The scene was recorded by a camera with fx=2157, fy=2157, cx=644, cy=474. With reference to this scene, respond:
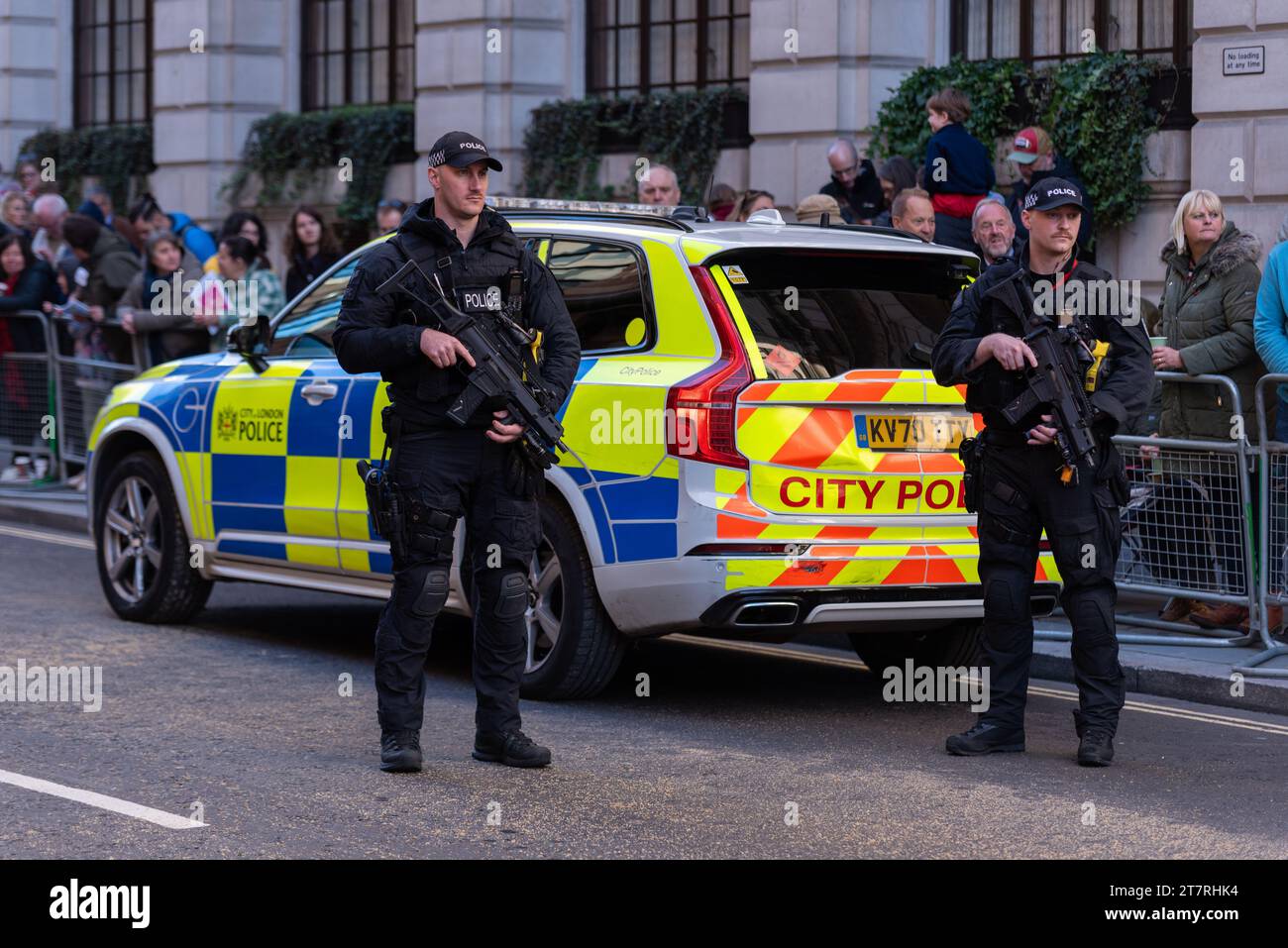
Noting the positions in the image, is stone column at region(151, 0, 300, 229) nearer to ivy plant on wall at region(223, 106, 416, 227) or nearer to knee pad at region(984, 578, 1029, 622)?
ivy plant on wall at region(223, 106, 416, 227)

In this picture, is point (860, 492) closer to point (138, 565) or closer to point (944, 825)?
point (944, 825)

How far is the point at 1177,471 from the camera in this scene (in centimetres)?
957

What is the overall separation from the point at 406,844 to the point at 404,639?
3.78ft

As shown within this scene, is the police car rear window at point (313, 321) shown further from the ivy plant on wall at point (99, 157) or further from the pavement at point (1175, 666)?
the ivy plant on wall at point (99, 157)

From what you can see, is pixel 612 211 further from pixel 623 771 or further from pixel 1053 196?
pixel 623 771

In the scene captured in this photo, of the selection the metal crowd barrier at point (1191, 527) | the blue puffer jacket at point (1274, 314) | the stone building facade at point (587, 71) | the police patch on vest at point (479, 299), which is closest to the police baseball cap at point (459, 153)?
the police patch on vest at point (479, 299)

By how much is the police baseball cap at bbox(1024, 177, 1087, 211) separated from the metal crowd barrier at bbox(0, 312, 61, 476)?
950cm

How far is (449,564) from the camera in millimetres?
7035

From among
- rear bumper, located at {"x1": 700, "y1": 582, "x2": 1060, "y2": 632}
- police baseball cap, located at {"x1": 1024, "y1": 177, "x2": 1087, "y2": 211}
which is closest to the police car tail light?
rear bumper, located at {"x1": 700, "y1": 582, "x2": 1060, "y2": 632}

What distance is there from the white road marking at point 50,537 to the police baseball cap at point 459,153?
22.7 ft

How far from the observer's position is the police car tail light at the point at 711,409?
7.43 metres

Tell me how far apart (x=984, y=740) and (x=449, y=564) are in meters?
1.93

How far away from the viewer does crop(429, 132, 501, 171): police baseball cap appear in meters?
6.84

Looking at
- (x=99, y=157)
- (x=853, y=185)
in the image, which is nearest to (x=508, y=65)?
(x=853, y=185)
